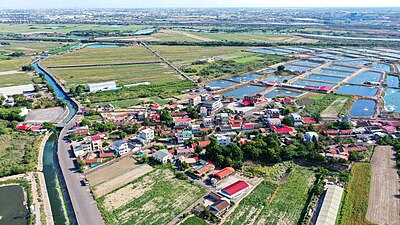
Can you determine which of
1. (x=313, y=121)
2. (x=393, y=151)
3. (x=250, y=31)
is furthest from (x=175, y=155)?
(x=250, y=31)

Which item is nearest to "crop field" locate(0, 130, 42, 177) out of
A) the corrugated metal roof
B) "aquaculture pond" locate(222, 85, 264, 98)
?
the corrugated metal roof

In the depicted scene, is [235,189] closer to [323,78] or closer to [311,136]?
[311,136]

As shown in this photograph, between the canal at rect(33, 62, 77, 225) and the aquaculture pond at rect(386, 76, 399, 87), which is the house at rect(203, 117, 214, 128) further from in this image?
the aquaculture pond at rect(386, 76, 399, 87)

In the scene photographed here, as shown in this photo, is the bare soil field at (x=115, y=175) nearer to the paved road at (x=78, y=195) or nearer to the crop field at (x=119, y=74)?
the paved road at (x=78, y=195)

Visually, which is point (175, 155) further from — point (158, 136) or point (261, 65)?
point (261, 65)

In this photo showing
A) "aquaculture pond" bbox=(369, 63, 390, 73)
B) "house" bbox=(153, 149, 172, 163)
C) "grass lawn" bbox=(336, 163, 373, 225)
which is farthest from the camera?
"aquaculture pond" bbox=(369, 63, 390, 73)

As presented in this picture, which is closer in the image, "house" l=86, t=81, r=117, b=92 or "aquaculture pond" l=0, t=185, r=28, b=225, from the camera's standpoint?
"aquaculture pond" l=0, t=185, r=28, b=225

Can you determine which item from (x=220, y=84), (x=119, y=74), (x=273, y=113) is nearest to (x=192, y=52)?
(x=119, y=74)
